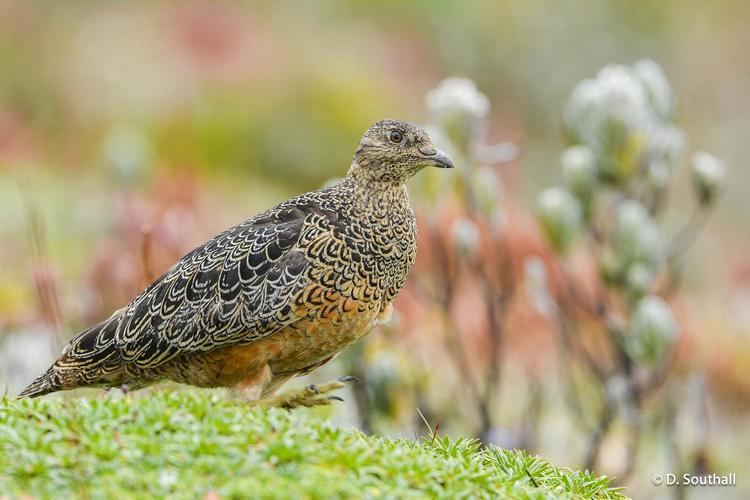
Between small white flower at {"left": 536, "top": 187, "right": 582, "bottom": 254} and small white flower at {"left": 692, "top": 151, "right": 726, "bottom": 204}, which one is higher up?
small white flower at {"left": 692, "top": 151, "right": 726, "bottom": 204}

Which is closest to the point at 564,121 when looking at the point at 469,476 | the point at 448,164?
the point at 448,164

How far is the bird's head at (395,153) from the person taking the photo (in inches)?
195

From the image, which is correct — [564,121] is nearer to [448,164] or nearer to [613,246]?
[613,246]

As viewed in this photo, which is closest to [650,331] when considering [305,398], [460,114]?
[460,114]

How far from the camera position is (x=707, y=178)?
6.66 meters

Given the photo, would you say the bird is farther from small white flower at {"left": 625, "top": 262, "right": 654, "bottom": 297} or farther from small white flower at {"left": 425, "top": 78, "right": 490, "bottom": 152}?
small white flower at {"left": 625, "top": 262, "right": 654, "bottom": 297}

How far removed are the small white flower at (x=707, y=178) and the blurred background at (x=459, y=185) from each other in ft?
0.05

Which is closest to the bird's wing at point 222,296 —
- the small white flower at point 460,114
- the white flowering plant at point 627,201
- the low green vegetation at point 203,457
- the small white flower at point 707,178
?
the low green vegetation at point 203,457

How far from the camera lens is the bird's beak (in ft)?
16.2

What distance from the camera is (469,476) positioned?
3.59 m

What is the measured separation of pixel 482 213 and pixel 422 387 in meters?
1.42
